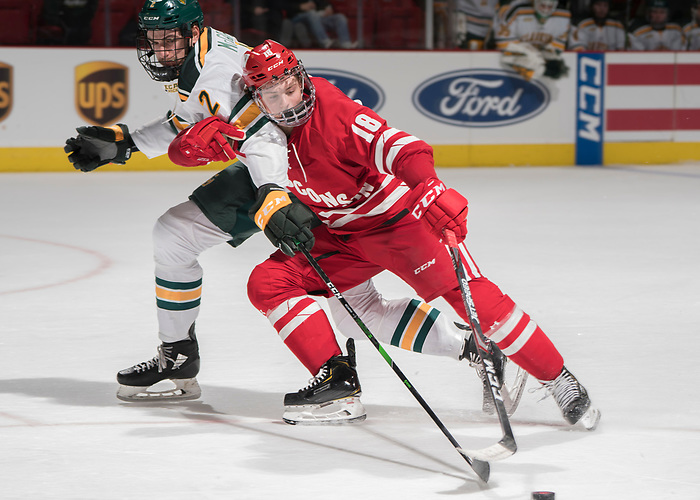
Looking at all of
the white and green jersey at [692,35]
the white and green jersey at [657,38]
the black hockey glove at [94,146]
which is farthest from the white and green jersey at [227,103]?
the white and green jersey at [692,35]

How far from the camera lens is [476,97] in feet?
30.2

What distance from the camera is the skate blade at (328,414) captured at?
272 centimetres

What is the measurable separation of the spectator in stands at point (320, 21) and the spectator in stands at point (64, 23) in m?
1.66

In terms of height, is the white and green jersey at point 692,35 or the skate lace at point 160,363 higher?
the skate lace at point 160,363

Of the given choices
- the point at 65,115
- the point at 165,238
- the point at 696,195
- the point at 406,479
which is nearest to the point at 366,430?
the point at 406,479

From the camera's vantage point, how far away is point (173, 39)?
296cm

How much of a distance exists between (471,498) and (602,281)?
2.56m

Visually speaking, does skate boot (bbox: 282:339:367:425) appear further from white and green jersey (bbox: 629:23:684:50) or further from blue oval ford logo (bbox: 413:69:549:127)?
white and green jersey (bbox: 629:23:684:50)

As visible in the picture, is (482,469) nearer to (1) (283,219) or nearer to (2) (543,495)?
(2) (543,495)

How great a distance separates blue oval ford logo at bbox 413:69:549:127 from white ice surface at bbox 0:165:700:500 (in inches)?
130

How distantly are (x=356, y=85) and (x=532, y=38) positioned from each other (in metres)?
1.54

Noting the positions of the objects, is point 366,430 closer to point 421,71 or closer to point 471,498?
point 471,498

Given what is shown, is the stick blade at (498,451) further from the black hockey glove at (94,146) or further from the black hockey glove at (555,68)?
the black hockey glove at (555,68)

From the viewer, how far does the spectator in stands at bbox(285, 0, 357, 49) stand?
362 inches
